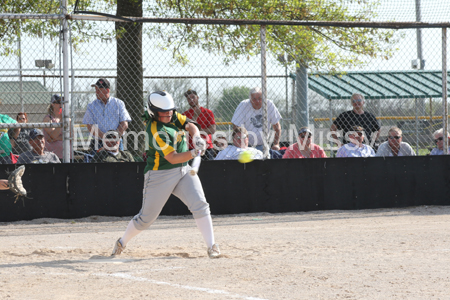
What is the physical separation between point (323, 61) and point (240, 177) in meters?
5.91

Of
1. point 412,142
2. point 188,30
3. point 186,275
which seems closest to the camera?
point 186,275

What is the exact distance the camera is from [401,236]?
23.5ft

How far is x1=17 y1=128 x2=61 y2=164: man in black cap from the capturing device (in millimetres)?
9180

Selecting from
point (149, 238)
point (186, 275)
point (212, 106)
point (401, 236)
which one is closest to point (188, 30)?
point (212, 106)

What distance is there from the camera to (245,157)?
30.6 ft

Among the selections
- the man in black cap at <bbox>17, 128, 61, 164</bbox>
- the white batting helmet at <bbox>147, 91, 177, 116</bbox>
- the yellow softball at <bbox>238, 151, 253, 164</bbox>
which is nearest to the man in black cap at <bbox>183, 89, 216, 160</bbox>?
the yellow softball at <bbox>238, 151, 253, 164</bbox>

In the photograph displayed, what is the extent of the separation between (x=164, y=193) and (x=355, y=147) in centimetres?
511

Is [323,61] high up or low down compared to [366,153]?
up

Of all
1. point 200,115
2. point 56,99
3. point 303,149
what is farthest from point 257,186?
point 56,99

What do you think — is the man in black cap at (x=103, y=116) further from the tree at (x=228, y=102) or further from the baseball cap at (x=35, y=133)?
the tree at (x=228, y=102)

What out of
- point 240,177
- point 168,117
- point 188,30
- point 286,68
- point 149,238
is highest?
point 188,30

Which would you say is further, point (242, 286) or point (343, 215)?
point (343, 215)

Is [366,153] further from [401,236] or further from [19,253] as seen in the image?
[19,253]

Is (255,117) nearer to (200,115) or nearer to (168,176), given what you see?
(200,115)
